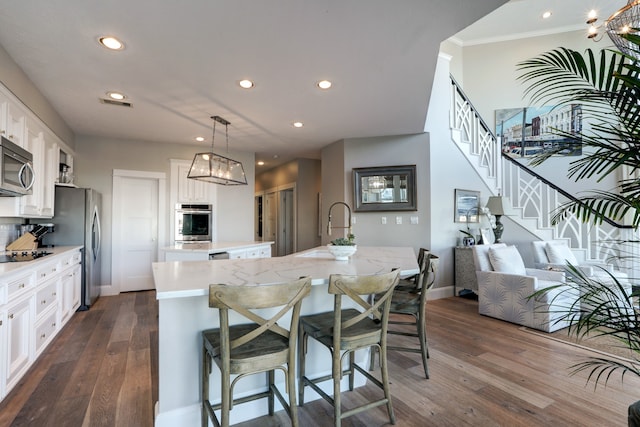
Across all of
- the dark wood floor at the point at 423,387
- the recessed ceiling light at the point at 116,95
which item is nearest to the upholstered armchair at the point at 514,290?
the dark wood floor at the point at 423,387

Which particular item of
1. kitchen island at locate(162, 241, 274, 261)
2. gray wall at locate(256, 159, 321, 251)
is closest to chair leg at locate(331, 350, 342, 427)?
kitchen island at locate(162, 241, 274, 261)

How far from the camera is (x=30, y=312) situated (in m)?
2.57

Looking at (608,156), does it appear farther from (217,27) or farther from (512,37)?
(512,37)

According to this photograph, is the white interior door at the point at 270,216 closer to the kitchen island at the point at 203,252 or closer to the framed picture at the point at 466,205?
the kitchen island at the point at 203,252

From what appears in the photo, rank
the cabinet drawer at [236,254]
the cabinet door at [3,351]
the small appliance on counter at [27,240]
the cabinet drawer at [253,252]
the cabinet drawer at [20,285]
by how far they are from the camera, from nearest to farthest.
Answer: the cabinet door at [3,351], the cabinet drawer at [20,285], the small appliance on counter at [27,240], the cabinet drawer at [236,254], the cabinet drawer at [253,252]

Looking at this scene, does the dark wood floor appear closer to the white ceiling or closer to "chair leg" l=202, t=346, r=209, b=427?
"chair leg" l=202, t=346, r=209, b=427

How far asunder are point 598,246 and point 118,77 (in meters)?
6.97

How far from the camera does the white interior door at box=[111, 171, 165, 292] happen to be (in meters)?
5.14

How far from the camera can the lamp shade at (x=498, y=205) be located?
4.87 m

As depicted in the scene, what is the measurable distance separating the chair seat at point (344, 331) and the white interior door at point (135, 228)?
4326 millimetres

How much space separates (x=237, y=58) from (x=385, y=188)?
10.1 ft

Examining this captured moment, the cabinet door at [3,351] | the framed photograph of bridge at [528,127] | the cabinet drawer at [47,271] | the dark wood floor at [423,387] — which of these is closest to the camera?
the dark wood floor at [423,387]

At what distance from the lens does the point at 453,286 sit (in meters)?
5.02

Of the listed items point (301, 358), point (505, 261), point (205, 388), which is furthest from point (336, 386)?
point (505, 261)
